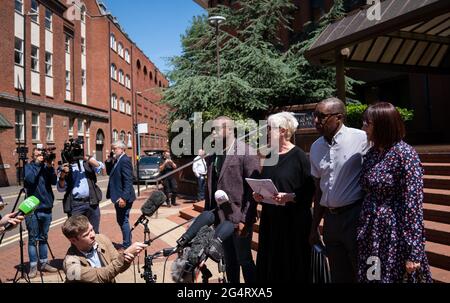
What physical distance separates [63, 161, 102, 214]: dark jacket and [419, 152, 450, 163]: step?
5.79 meters

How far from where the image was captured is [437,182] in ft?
20.1

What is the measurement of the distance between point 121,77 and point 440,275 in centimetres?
4614

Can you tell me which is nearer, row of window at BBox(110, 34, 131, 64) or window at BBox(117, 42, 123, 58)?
row of window at BBox(110, 34, 131, 64)

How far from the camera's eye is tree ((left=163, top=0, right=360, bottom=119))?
14.9 meters

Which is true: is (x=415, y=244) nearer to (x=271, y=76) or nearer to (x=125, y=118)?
(x=271, y=76)

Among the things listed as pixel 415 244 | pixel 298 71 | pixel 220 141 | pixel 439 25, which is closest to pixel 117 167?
pixel 220 141

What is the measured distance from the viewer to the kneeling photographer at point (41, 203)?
5.61 meters

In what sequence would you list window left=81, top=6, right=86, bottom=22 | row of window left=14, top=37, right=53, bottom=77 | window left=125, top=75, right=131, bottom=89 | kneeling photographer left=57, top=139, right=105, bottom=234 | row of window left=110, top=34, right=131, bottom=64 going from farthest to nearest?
window left=125, top=75, right=131, bottom=89 < row of window left=110, top=34, right=131, bottom=64 < window left=81, top=6, right=86, bottom=22 < row of window left=14, top=37, right=53, bottom=77 < kneeling photographer left=57, top=139, right=105, bottom=234

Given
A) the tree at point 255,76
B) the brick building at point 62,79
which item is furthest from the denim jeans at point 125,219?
the brick building at point 62,79

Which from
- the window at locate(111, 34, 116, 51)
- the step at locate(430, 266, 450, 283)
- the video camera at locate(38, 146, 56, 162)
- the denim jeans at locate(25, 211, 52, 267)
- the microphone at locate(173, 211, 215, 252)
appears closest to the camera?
the microphone at locate(173, 211, 215, 252)

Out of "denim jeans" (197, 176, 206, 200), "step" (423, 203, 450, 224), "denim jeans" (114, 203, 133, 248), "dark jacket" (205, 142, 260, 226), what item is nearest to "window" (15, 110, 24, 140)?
"denim jeans" (197, 176, 206, 200)

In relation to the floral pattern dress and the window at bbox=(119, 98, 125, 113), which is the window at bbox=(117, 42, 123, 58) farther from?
the floral pattern dress

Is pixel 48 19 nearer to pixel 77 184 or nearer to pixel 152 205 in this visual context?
pixel 77 184
